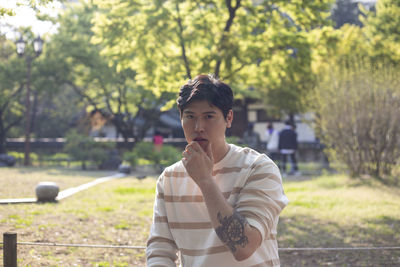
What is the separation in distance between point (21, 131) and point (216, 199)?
117ft

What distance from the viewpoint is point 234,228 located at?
2.04 meters

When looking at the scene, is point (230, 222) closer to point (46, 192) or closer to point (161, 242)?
point (161, 242)

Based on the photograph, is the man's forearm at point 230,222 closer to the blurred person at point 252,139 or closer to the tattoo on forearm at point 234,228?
the tattoo on forearm at point 234,228

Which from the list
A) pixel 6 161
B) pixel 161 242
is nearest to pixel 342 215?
pixel 161 242

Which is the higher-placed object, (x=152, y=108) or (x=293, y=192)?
(x=152, y=108)

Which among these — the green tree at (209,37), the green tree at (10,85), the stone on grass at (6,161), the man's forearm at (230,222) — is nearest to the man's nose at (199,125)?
the man's forearm at (230,222)

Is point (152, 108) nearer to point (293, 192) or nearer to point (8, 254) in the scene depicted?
point (293, 192)

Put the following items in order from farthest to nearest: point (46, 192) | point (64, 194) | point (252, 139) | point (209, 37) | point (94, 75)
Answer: point (94, 75) → point (252, 139) → point (64, 194) → point (209, 37) → point (46, 192)

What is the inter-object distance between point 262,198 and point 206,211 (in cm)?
33

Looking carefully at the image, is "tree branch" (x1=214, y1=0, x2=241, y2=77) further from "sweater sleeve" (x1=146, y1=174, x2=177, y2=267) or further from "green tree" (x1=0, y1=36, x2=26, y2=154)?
"green tree" (x1=0, y1=36, x2=26, y2=154)

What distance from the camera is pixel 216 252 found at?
2.26 meters

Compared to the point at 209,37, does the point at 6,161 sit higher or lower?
lower

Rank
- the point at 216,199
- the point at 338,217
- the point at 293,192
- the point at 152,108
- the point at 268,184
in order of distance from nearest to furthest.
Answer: the point at 216,199 < the point at 268,184 < the point at 338,217 < the point at 293,192 < the point at 152,108

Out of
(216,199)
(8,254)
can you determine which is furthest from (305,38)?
(216,199)
